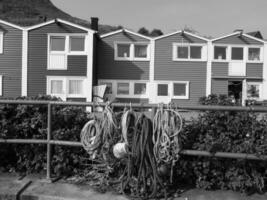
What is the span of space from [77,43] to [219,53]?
469 inches

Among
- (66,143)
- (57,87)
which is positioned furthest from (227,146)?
(57,87)

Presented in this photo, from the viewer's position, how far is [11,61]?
78.0 ft

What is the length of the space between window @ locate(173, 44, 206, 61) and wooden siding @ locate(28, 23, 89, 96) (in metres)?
7.81

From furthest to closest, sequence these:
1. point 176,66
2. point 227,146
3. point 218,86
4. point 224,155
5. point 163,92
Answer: point 218,86 < point 163,92 < point 176,66 < point 227,146 < point 224,155

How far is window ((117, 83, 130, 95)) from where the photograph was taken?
25625mm

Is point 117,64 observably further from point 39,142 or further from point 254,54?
point 39,142

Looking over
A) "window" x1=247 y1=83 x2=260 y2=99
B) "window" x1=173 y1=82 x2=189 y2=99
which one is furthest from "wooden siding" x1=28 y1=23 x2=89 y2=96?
"window" x1=247 y1=83 x2=260 y2=99

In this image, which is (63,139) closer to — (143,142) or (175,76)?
(143,142)

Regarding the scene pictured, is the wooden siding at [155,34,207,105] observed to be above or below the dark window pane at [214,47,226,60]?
below

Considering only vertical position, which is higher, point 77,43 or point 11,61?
point 77,43

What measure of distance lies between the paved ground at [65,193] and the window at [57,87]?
20.5 m

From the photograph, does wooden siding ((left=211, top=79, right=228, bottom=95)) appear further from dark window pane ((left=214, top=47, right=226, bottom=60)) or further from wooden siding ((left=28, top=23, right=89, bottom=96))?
wooden siding ((left=28, top=23, right=89, bottom=96))

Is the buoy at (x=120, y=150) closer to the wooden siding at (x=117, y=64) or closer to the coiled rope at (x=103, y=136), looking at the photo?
the coiled rope at (x=103, y=136)

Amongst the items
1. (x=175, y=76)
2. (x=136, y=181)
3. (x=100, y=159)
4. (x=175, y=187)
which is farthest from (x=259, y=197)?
(x=175, y=76)
